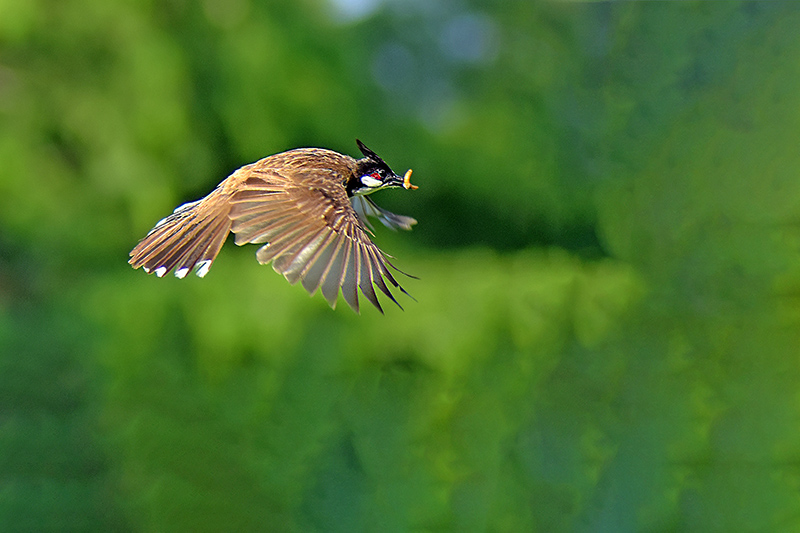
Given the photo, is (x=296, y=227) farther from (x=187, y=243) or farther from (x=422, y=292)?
(x=422, y=292)

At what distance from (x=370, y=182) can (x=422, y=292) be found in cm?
131

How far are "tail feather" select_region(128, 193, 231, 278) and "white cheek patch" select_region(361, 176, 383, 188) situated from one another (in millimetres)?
194

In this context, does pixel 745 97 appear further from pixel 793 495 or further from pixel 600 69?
pixel 793 495

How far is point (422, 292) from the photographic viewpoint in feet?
7.10

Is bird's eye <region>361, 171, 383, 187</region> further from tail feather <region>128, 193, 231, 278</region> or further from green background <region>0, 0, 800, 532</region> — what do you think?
green background <region>0, 0, 800, 532</region>

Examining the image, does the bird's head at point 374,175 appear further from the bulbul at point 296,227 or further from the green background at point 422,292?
the green background at point 422,292

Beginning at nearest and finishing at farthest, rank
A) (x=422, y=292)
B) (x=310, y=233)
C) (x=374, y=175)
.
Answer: (x=310, y=233), (x=374, y=175), (x=422, y=292)

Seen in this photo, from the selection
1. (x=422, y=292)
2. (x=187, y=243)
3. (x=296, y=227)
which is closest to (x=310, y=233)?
(x=296, y=227)

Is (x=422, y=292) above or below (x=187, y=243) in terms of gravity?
above

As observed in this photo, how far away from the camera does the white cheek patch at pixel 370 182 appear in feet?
2.84

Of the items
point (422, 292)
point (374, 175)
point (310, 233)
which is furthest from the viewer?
point (422, 292)

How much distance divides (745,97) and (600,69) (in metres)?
0.51

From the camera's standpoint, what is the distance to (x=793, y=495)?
245cm

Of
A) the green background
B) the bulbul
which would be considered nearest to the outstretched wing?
the bulbul
